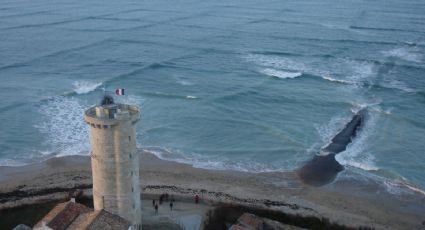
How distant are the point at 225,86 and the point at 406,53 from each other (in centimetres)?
2884

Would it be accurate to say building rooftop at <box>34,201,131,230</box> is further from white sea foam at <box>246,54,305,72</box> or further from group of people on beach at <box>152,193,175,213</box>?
white sea foam at <box>246,54,305,72</box>

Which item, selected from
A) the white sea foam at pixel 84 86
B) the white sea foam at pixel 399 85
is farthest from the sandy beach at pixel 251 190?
the white sea foam at pixel 399 85

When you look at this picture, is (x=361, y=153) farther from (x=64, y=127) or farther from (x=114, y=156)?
(x=64, y=127)

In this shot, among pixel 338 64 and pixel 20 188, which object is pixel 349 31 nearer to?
pixel 338 64

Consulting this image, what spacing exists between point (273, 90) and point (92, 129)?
31.7 meters

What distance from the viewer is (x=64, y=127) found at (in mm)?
39781

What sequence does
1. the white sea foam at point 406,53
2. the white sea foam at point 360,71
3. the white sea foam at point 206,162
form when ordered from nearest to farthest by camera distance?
1. the white sea foam at point 206,162
2. the white sea foam at point 360,71
3. the white sea foam at point 406,53

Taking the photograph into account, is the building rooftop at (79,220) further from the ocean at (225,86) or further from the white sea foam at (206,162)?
the ocean at (225,86)

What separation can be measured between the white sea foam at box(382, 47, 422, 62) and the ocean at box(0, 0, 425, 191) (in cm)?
17

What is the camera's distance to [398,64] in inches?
2360

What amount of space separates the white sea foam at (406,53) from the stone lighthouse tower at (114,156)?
50063mm


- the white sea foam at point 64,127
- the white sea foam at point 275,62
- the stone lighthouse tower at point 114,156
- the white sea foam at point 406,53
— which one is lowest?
the white sea foam at point 64,127

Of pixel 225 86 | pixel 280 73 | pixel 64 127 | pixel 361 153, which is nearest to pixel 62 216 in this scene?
pixel 64 127

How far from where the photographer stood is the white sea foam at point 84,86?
47.7 metres
